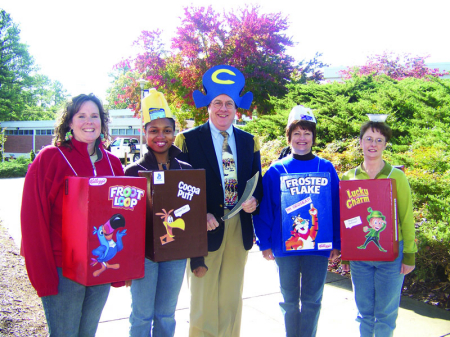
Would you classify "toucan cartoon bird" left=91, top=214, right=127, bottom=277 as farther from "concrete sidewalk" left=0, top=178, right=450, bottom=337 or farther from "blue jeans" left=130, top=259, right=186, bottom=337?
"concrete sidewalk" left=0, top=178, right=450, bottom=337

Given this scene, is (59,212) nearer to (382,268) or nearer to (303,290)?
(303,290)

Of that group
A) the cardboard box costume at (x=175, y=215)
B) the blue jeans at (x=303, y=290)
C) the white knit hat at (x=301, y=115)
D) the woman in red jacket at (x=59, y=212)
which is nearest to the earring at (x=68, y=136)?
the woman in red jacket at (x=59, y=212)

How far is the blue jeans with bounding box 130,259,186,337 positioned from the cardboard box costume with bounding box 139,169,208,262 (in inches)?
10.2

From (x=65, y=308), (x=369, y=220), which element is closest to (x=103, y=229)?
(x=65, y=308)

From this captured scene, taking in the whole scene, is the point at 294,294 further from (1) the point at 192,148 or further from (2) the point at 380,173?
(1) the point at 192,148

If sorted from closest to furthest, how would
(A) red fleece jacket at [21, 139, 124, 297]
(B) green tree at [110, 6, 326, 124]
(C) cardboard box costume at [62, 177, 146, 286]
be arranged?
(C) cardboard box costume at [62, 177, 146, 286] → (A) red fleece jacket at [21, 139, 124, 297] → (B) green tree at [110, 6, 326, 124]

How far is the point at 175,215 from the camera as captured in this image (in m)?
2.27

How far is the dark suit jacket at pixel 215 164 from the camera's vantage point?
2.88 meters

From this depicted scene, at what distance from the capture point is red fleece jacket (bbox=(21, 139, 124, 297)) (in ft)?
6.58

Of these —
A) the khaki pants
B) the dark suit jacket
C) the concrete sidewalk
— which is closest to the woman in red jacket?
the dark suit jacket

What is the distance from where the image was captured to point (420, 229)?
402 cm

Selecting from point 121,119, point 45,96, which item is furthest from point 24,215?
point 45,96

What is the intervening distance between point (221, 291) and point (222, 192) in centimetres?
84

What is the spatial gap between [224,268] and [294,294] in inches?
23.5
